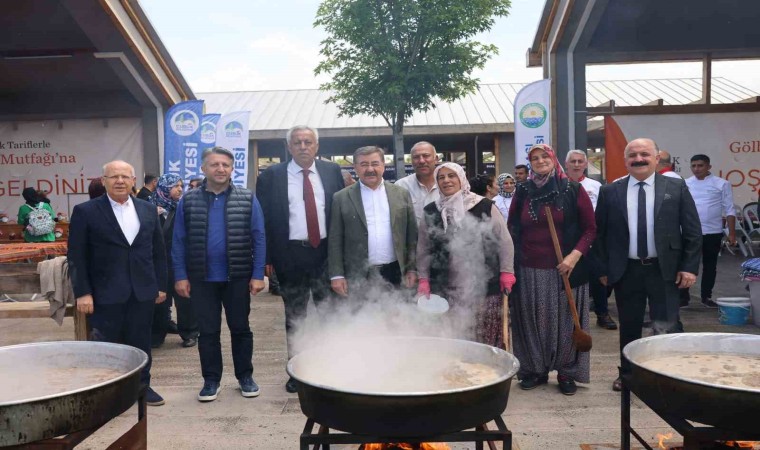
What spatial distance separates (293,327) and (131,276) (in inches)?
47.7

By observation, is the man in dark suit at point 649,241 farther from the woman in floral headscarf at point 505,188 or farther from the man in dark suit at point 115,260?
the man in dark suit at point 115,260

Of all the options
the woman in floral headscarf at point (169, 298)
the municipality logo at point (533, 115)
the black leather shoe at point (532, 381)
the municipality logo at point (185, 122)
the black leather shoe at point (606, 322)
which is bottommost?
the black leather shoe at point (532, 381)

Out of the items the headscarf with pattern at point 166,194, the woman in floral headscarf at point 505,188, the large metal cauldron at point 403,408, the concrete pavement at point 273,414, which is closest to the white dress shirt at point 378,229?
the concrete pavement at point 273,414

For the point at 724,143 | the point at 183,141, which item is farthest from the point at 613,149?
the point at 183,141

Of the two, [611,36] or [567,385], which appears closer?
[567,385]

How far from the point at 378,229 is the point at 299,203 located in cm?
66

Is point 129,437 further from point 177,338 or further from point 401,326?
point 177,338

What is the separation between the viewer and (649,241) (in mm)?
4078

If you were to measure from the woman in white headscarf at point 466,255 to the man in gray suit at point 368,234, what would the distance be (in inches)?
7.6

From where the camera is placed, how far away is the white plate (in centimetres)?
392

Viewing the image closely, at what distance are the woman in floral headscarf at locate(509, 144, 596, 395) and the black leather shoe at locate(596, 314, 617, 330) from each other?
2.17 meters

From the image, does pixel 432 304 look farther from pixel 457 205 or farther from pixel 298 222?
pixel 298 222

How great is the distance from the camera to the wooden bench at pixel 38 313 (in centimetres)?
472

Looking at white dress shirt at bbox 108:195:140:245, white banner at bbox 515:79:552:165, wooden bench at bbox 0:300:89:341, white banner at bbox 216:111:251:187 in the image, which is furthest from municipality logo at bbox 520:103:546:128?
wooden bench at bbox 0:300:89:341
